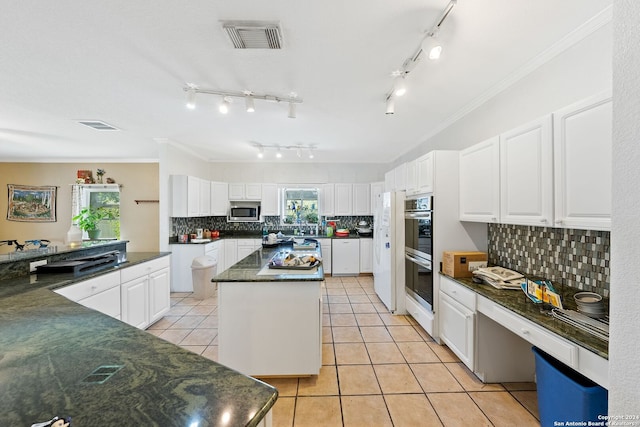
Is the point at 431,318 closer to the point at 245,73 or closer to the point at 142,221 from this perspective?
the point at 245,73

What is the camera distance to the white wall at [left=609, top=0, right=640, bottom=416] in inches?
28.2

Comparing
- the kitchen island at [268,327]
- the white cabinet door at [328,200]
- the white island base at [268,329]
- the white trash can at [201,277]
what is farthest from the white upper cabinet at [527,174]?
the white trash can at [201,277]

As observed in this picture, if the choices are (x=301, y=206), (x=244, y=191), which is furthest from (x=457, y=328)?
(x=244, y=191)

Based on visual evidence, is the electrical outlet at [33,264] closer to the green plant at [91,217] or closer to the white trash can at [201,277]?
the white trash can at [201,277]

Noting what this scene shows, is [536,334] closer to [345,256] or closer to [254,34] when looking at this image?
[254,34]

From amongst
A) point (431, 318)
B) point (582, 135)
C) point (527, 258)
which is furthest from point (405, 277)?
point (582, 135)

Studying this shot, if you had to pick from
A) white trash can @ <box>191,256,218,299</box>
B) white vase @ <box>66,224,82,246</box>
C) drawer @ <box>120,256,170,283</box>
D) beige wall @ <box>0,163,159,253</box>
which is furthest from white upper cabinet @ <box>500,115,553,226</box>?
beige wall @ <box>0,163,159,253</box>

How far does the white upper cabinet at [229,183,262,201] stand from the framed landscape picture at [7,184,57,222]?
12.5ft

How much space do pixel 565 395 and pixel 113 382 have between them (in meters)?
2.13

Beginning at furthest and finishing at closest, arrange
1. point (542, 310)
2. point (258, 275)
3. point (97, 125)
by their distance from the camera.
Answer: point (97, 125) → point (258, 275) → point (542, 310)

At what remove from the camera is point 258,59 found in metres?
1.96

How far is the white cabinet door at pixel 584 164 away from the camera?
52.2 inches

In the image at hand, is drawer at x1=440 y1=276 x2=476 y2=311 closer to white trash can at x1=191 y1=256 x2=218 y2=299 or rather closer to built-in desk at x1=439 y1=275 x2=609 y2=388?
built-in desk at x1=439 y1=275 x2=609 y2=388

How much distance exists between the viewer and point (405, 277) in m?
3.52
